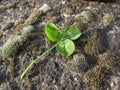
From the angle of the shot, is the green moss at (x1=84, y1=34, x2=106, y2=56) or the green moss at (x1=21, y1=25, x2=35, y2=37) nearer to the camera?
the green moss at (x1=84, y1=34, x2=106, y2=56)

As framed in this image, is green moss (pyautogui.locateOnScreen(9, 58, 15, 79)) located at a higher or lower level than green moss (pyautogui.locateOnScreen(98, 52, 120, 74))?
higher

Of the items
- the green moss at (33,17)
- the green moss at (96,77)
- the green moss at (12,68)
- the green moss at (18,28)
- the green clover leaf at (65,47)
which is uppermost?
the green moss at (33,17)

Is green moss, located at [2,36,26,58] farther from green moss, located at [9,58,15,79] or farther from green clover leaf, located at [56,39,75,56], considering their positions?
green clover leaf, located at [56,39,75,56]

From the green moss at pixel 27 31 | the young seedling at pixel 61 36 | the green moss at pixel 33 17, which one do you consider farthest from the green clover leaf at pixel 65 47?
the green moss at pixel 33 17

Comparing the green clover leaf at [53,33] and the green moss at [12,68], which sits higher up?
the green clover leaf at [53,33]

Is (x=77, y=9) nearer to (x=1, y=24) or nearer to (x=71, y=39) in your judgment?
(x=71, y=39)

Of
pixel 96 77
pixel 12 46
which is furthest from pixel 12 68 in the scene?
pixel 96 77

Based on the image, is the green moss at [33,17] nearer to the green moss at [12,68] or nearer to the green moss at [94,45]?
the green moss at [12,68]

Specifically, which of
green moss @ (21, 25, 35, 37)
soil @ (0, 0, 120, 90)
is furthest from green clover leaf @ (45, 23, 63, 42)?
green moss @ (21, 25, 35, 37)
